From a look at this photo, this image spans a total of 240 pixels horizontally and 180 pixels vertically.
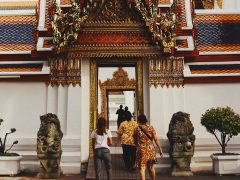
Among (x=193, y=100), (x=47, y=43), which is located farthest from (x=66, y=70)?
(x=193, y=100)

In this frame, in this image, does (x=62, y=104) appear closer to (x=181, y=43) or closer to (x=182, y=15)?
(x=181, y=43)

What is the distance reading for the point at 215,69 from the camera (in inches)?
390

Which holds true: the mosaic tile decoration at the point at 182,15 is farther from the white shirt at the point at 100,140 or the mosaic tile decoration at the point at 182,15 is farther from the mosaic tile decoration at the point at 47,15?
the white shirt at the point at 100,140

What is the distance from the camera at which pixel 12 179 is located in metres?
8.23

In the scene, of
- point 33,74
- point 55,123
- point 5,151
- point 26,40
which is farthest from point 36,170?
point 26,40

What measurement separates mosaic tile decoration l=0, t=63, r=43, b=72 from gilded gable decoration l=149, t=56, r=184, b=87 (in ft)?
9.41

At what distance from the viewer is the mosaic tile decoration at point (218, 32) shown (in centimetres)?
1025

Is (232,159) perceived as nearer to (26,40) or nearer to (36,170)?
(36,170)

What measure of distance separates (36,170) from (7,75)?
8.17 ft

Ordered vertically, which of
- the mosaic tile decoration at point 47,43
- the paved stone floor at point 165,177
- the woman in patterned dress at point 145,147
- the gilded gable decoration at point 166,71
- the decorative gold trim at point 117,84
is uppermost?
the mosaic tile decoration at point 47,43

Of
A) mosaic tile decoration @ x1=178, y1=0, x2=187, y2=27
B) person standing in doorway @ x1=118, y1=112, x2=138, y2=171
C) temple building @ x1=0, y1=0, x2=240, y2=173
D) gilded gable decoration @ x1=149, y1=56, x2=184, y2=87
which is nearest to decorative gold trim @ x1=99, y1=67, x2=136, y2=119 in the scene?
mosaic tile decoration @ x1=178, y1=0, x2=187, y2=27

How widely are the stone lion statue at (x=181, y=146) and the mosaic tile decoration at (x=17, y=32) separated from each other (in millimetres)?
4393

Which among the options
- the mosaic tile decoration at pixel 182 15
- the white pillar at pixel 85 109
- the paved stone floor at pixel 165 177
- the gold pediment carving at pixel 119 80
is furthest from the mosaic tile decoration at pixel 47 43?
the gold pediment carving at pixel 119 80

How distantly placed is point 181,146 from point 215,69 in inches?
97.7
